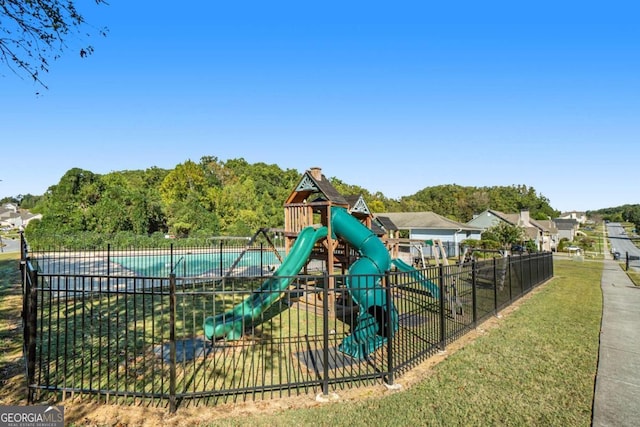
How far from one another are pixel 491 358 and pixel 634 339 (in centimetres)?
381

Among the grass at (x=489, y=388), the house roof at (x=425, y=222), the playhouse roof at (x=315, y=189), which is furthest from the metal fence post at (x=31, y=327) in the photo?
the house roof at (x=425, y=222)

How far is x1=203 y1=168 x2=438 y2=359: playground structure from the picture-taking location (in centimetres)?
641

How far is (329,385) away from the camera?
532 centimetres

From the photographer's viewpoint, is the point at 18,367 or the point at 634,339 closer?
the point at 18,367

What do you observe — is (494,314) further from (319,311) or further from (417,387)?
(417,387)

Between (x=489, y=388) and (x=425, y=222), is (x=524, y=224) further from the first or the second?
(x=489, y=388)

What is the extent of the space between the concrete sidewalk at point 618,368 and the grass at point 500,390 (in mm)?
143

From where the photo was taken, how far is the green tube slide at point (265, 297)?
7302 mm

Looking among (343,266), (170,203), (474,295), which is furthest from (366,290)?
(170,203)

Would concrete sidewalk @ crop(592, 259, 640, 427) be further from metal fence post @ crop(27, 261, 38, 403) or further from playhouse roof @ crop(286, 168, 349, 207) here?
playhouse roof @ crop(286, 168, 349, 207)

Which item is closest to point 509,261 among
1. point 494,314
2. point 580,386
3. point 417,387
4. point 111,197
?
point 494,314

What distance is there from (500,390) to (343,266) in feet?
23.7

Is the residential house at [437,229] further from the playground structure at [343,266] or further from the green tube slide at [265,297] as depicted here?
the green tube slide at [265,297]

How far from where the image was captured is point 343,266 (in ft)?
39.4
